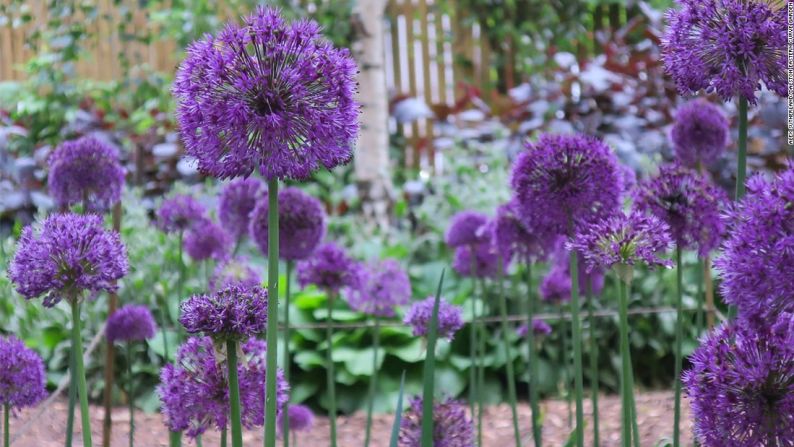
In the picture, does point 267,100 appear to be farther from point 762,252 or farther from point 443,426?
point 443,426

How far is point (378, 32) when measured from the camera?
5637 mm

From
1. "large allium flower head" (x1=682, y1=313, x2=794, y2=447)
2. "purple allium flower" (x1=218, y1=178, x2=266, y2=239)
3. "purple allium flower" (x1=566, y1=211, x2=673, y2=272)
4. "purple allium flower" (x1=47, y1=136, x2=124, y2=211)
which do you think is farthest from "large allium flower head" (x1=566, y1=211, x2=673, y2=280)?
"purple allium flower" (x1=218, y1=178, x2=266, y2=239)

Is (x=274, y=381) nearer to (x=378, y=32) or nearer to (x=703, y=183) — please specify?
(x=703, y=183)

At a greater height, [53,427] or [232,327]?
[232,327]

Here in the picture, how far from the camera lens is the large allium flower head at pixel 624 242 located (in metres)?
1.44

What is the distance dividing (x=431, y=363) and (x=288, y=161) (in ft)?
1.21

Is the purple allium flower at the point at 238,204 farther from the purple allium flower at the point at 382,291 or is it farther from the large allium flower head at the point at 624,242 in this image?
the large allium flower head at the point at 624,242

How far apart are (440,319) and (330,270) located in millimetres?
476

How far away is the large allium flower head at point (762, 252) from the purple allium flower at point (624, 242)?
0.29 meters

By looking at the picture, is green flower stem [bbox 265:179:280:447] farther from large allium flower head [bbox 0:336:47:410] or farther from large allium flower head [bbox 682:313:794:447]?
large allium flower head [bbox 0:336:47:410]

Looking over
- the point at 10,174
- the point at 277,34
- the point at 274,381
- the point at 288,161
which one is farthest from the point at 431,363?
the point at 10,174

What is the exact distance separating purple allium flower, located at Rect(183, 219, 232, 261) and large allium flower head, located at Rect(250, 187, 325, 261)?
37 centimetres

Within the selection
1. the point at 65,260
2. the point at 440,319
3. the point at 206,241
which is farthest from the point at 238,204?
the point at 65,260

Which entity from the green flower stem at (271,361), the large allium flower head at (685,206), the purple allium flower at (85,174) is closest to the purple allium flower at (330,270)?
the purple allium flower at (85,174)
